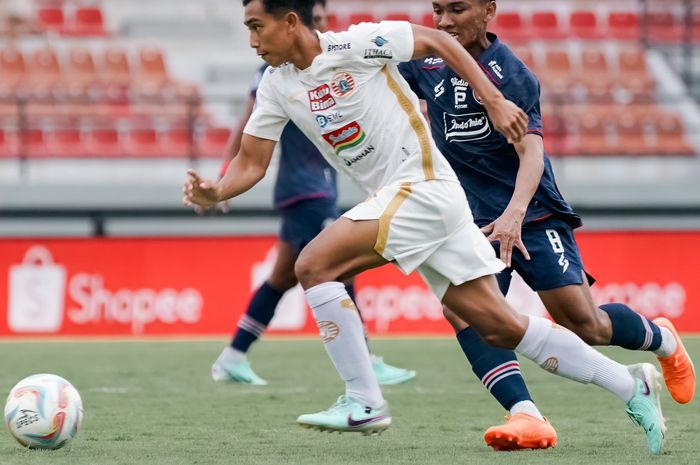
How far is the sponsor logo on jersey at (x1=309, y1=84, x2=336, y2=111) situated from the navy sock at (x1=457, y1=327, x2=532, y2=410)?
114cm

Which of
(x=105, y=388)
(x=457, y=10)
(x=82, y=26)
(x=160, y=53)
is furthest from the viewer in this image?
(x=82, y=26)

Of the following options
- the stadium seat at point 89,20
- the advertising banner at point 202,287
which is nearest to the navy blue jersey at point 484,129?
the advertising banner at point 202,287

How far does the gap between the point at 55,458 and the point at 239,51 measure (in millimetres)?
16562

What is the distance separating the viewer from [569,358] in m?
4.83

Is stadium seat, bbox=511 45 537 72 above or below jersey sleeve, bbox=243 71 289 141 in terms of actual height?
below

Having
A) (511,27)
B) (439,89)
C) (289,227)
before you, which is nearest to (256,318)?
(289,227)

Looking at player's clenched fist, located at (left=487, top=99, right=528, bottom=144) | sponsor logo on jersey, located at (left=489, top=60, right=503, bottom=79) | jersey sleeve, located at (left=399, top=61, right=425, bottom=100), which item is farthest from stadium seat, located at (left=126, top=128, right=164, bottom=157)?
player's clenched fist, located at (left=487, top=99, right=528, bottom=144)

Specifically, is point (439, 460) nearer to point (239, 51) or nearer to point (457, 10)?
point (457, 10)

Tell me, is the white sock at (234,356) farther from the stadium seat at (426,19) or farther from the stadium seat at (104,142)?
the stadium seat at (426,19)

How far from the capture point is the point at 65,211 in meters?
13.9

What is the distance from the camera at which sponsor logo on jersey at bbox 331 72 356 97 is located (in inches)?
185

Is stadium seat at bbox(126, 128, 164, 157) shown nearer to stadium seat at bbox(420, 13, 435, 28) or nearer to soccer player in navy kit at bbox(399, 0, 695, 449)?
stadium seat at bbox(420, 13, 435, 28)

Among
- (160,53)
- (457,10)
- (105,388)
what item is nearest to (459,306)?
(457,10)

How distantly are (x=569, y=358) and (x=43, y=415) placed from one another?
2.02 metres
